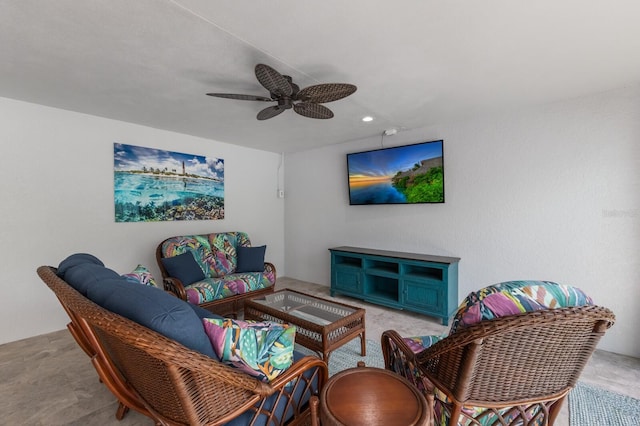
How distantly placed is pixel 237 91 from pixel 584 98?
3.32 m

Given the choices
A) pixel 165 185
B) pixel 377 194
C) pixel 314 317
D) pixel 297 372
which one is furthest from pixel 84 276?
pixel 377 194

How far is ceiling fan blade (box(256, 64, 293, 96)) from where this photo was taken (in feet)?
5.83

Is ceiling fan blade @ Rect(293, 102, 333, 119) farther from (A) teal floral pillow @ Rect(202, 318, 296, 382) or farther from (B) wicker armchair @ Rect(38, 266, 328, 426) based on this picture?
(B) wicker armchair @ Rect(38, 266, 328, 426)

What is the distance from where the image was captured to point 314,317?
251cm

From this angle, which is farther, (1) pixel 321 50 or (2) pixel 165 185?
(2) pixel 165 185

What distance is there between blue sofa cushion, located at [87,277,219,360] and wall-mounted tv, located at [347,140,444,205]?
3.25 m

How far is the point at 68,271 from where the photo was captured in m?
1.54

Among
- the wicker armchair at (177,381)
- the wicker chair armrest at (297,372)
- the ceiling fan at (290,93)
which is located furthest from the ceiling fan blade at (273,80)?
the wicker chair armrest at (297,372)


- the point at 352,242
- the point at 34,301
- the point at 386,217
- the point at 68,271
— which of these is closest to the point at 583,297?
the point at 68,271

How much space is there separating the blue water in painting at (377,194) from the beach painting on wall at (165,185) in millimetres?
2129

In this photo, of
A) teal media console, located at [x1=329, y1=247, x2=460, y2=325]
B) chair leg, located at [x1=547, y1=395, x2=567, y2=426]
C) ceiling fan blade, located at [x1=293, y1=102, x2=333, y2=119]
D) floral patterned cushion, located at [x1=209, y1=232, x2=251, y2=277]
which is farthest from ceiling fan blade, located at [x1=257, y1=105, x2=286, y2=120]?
chair leg, located at [x1=547, y1=395, x2=567, y2=426]

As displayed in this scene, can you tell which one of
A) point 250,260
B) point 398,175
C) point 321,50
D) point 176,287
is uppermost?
point 321,50

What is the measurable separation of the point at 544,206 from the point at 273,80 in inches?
117

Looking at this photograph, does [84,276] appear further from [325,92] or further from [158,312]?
[325,92]
